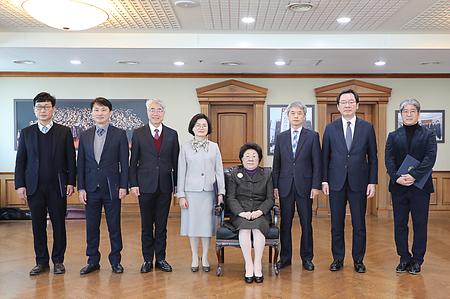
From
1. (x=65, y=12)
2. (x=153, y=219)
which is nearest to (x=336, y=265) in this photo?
(x=153, y=219)

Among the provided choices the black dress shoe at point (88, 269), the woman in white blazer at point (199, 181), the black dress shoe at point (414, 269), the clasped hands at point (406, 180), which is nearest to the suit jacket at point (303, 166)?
the woman in white blazer at point (199, 181)

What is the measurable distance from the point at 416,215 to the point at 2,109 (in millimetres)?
6981

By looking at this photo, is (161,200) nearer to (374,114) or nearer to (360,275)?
(360,275)

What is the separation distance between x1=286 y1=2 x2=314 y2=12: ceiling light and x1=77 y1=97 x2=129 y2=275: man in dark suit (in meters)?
2.07

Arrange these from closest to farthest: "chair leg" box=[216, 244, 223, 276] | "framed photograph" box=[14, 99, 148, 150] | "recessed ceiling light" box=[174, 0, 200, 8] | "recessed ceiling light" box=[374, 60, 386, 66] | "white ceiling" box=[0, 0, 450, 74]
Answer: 1. "chair leg" box=[216, 244, 223, 276]
2. "recessed ceiling light" box=[174, 0, 200, 8]
3. "white ceiling" box=[0, 0, 450, 74]
4. "recessed ceiling light" box=[374, 60, 386, 66]
5. "framed photograph" box=[14, 99, 148, 150]

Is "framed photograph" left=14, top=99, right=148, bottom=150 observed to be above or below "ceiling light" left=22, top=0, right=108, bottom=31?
below

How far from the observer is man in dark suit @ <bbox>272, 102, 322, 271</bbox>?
4.39 metres

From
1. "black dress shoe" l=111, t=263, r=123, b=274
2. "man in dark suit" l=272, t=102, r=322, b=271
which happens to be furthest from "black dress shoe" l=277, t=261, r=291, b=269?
"black dress shoe" l=111, t=263, r=123, b=274

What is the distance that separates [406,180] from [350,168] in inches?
19.3

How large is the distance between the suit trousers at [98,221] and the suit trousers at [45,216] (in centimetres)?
26

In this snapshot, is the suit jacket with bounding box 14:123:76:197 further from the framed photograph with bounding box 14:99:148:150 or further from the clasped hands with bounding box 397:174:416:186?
the framed photograph with bounding box 14:99:148:150

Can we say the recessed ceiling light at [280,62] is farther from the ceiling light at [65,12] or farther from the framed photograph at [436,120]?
the ceiling light at [65,12]

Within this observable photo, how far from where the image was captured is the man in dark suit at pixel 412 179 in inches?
167

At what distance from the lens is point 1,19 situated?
5359mm
